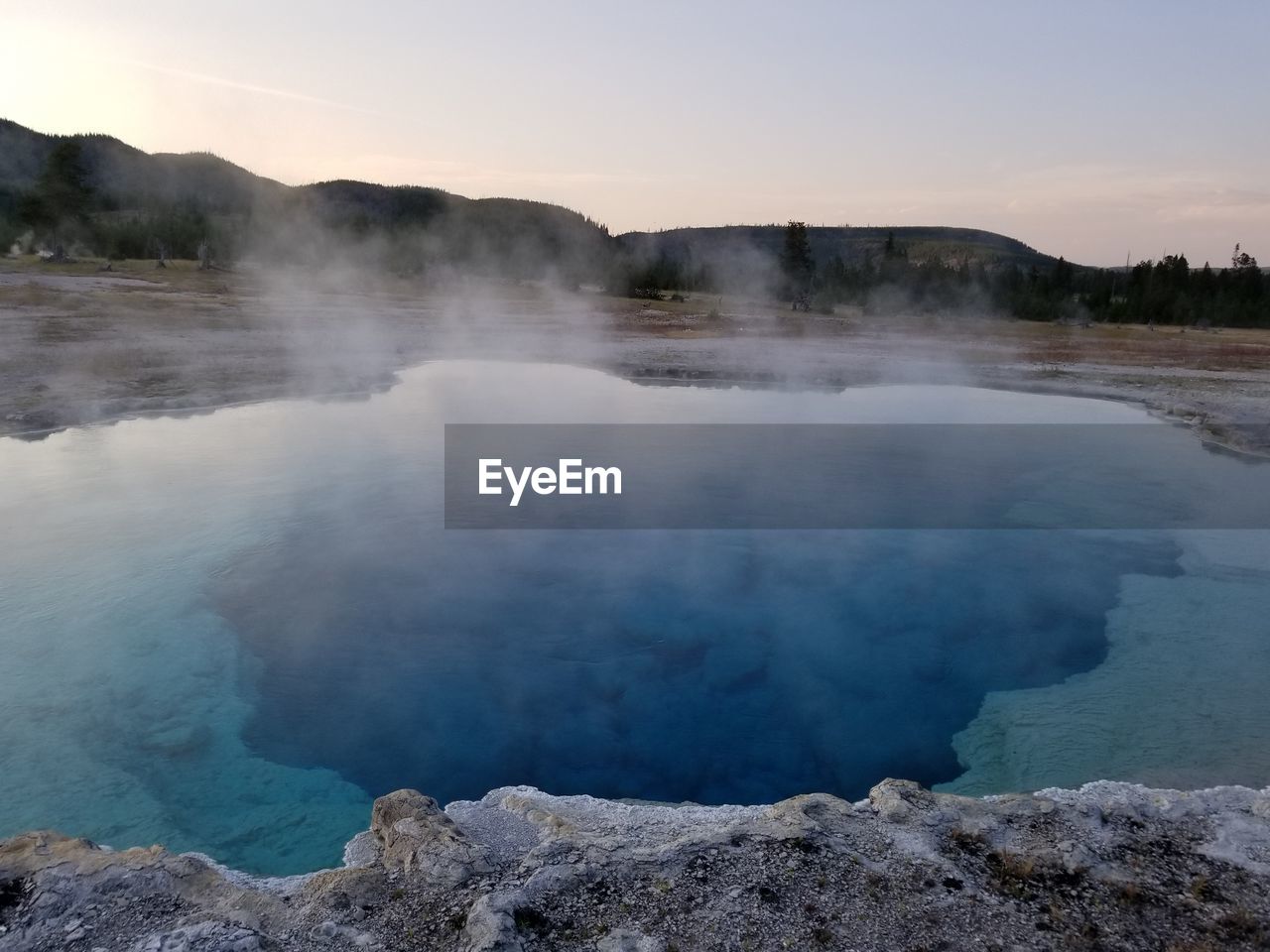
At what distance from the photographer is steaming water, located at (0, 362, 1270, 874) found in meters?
4.61

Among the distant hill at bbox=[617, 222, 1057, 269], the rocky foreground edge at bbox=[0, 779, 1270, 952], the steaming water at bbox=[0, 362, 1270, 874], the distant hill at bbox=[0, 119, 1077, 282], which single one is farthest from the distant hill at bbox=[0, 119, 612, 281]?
the rocky foreground edge at bbox=[0, 779, 1270, 952]

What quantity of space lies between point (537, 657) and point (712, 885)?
271 cm

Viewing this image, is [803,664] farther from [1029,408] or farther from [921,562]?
[1029,408]

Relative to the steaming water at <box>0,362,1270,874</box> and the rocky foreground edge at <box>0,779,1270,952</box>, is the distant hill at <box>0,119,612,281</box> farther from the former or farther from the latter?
the rocky foreground edge at <box>0,779,1270,952</box>

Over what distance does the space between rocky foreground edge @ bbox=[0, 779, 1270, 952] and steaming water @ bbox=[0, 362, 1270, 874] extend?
2.37ft

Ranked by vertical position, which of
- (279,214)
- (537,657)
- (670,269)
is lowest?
(537,657)

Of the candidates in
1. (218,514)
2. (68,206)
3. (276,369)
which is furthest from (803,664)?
(68,206)

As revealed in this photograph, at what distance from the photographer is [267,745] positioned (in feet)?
15.9

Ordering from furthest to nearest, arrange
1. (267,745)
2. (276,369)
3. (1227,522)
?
(276,369), (1227,522), (267,745)

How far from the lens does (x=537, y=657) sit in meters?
5.77

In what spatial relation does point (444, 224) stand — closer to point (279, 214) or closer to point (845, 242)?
point (279, 214)

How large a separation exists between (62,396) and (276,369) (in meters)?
3.43

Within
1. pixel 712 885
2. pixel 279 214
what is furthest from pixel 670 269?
pixel 712 885

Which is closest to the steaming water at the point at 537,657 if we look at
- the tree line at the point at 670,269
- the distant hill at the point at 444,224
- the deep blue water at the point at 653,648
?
the deep blue water at the point at 653,648
